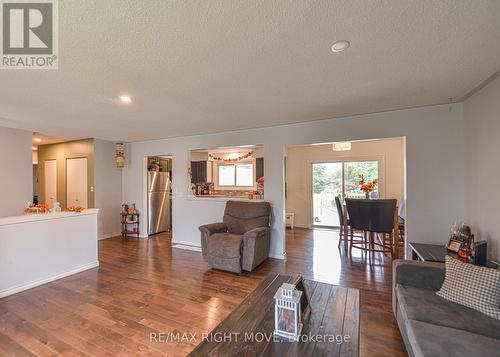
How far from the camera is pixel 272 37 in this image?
1513 mm

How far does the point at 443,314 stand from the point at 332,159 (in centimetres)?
496

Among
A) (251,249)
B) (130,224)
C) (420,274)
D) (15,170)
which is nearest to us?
(420,274)

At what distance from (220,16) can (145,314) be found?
2.72 meters

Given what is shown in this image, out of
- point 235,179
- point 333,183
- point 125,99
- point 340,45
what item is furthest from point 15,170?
point 333,183

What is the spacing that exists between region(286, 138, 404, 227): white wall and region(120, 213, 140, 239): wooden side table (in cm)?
420

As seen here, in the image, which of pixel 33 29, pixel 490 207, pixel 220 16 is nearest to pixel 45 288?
pixel 33 29

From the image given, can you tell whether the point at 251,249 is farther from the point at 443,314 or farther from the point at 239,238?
the point at 443,314

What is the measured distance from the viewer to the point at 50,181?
5.82 metres

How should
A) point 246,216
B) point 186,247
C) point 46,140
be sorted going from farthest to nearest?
1. point 46,140
2. point 186,247
3. point 246,216

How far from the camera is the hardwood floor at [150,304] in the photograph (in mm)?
1867

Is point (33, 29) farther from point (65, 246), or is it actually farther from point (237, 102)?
point (65, 246)

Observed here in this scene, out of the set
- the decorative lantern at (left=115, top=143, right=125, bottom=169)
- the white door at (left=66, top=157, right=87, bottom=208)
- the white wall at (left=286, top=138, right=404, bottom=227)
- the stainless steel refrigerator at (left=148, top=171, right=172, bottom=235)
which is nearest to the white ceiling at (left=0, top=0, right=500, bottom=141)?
the decorative lantern at (left=115, top=143, right=125, bottom=169)

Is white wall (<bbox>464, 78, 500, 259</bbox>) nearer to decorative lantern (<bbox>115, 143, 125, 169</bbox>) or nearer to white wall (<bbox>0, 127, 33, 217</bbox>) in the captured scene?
decorative lantern (<bbox>115, 143, 125, 169</bbox>)

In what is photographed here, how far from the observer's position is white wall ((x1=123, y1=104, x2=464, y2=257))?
2.89 m
